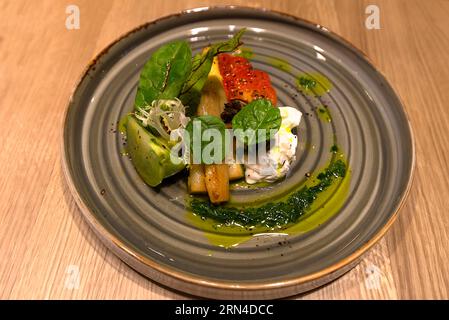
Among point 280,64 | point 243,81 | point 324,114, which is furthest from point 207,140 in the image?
point 280,64

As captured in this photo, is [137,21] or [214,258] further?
[137,21]

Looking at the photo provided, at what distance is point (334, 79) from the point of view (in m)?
2.03

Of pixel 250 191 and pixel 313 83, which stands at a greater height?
pixel 313 83

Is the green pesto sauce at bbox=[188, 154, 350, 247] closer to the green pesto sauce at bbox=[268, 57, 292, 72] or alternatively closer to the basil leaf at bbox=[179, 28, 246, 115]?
the basil leaf at bbox=[179, 28, 246, 115]

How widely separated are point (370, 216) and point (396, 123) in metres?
0.49

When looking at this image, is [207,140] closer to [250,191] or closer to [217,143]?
[217,143]

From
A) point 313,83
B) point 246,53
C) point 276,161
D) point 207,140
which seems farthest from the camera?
point 246,53

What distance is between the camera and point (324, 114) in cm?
193

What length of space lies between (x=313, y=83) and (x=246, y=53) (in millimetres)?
368

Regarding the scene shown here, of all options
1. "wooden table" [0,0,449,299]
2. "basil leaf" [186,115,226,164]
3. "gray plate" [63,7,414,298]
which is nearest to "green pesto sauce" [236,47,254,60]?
"gray plate" [63,7,414,298]

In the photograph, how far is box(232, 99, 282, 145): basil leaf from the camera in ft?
5.14

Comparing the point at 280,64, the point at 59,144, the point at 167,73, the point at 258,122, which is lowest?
the point at 59,144
